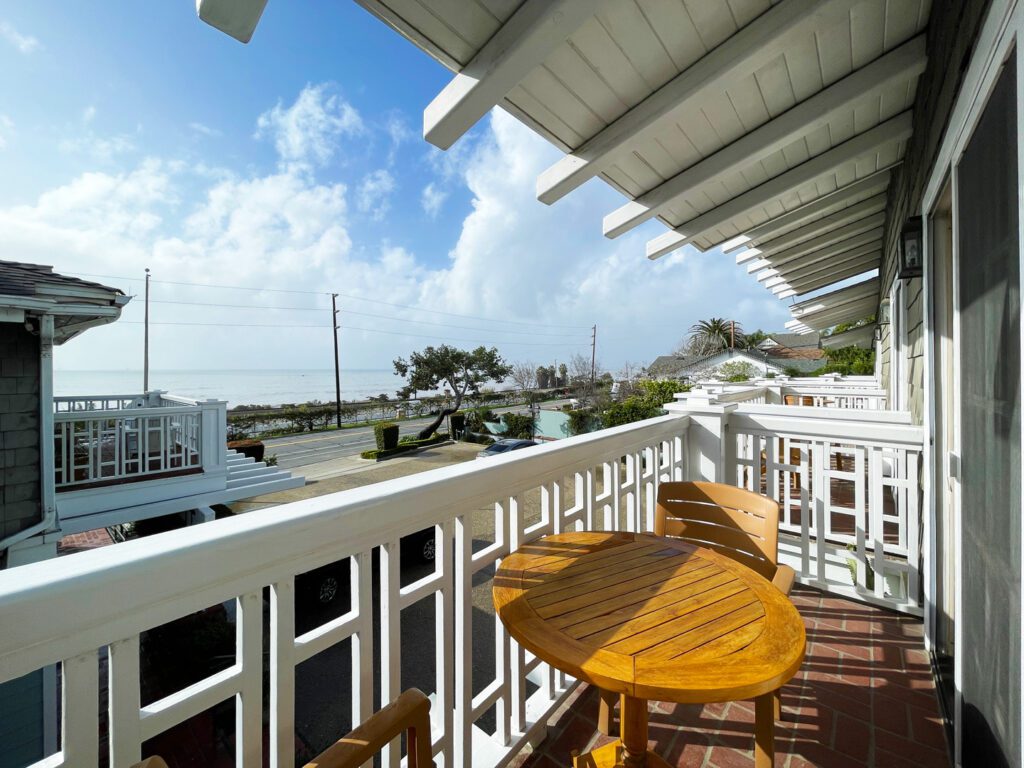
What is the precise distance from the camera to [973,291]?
1.25 m

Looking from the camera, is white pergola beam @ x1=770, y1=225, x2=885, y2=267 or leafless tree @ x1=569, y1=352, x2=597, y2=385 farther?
leafless tree @ x1=569, y1=352, x2=597, y2=385

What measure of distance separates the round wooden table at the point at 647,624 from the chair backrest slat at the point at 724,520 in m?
0.36

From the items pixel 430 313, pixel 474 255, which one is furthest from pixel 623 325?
pixel 430 313

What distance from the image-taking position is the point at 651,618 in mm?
1112

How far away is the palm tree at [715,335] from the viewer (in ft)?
97.9

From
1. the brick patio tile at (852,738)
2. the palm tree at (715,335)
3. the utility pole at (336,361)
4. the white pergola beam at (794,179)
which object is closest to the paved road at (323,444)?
the utility pole at (336,361)

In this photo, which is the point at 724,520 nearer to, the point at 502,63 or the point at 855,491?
the point at 855,491

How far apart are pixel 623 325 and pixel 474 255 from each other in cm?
2259

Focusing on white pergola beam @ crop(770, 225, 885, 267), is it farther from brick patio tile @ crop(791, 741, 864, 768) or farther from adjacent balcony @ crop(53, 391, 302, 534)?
adjacent balcony @ crop(53, 391, 302, 534)

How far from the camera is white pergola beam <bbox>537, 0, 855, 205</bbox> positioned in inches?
Result: 66.7

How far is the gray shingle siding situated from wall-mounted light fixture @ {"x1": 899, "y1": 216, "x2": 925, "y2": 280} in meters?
6.43

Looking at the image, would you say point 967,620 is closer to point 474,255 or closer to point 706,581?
point 706,581

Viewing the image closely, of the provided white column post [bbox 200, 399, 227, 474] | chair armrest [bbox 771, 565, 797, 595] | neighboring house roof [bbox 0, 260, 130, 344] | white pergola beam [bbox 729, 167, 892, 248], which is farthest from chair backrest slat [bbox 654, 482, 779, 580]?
white column post [bbox 200, 399, 227, 474]

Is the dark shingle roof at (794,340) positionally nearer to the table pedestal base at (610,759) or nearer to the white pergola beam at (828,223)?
the white pergola beam at (828,223)
